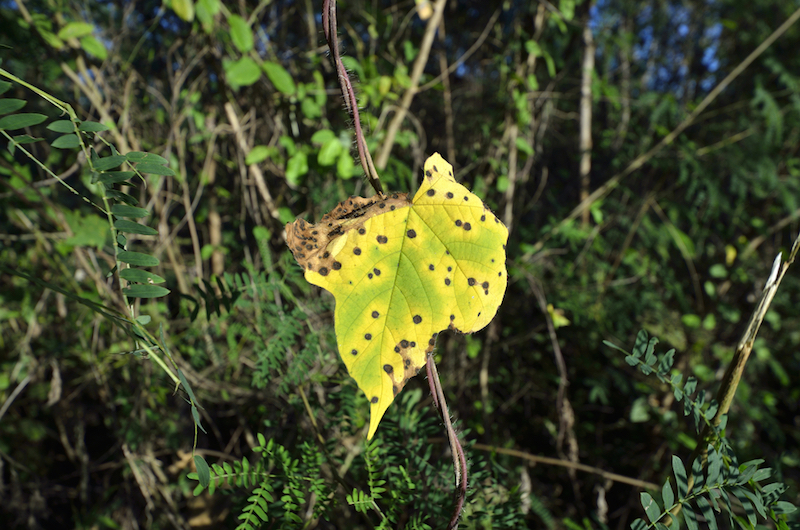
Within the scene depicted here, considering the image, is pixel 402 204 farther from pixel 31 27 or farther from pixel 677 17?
pixel 677 17

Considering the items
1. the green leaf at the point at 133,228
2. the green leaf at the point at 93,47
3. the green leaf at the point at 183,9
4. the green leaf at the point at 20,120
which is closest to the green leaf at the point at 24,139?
the green leaf at the point at 20,120

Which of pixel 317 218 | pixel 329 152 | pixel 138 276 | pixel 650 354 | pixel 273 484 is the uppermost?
pixel 329 152

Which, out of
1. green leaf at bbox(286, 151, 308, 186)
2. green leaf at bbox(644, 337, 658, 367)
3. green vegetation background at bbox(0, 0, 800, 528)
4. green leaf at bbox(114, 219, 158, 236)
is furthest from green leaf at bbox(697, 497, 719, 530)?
green leaf at bbox(286, 151, 308, 186)

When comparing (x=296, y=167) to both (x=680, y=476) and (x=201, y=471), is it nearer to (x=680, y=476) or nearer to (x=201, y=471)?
(x=201, y=471)

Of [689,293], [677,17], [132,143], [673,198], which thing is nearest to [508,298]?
[673,198]

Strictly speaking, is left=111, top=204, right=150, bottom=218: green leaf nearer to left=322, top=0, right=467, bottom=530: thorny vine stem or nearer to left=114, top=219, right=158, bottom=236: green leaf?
left=114, top=219, right=158, bottom=236: green leaf

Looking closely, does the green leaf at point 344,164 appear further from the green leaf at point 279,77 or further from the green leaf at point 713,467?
the green leaf at point 713,467

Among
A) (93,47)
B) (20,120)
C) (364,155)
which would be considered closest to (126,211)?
(20,120)

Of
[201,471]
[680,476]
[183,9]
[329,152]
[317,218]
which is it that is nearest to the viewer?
[201,471]
